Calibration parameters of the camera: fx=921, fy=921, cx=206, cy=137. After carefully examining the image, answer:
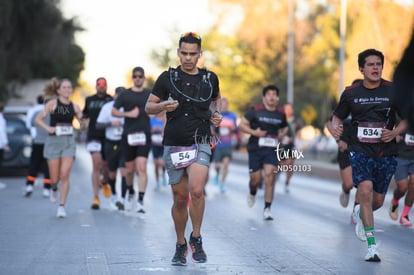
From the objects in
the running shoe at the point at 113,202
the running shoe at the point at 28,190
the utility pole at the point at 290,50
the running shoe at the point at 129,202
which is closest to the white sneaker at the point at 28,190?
the running shoe at the point at 28,190

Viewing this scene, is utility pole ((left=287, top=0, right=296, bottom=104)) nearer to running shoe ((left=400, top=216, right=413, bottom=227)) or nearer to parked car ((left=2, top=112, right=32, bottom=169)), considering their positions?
parked car ((left=2, top=112, right=32, bottom=169))

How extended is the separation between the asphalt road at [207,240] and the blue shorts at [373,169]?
2.54 ft

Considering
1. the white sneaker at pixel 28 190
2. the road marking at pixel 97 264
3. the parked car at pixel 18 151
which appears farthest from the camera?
the parked car at pixel 18 151

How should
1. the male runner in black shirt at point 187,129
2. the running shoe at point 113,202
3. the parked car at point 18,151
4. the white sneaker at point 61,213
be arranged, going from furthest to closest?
the parked car at point 18,151 < the running shoe at point 113,202 < the white sneaker at point 61,213 < the male runner in black shirt at point 187,129

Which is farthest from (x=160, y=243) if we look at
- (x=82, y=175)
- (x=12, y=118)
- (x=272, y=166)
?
(x=82, y=175)

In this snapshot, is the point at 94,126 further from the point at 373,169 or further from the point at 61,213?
the point at 373,169

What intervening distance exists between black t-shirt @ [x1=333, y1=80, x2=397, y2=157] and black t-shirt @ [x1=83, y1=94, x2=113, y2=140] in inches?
242

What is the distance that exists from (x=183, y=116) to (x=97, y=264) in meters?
1.60

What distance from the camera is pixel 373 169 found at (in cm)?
939

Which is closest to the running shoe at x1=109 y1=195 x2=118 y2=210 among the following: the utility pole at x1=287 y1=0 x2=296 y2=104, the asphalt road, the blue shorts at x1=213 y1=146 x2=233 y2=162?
the asphalt road

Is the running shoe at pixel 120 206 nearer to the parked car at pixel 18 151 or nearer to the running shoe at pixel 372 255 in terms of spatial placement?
the running shoe at pixel 372 255

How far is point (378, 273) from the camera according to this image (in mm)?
8305

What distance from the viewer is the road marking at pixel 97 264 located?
8164mm

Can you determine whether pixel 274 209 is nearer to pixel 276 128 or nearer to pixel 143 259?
pixel 276 128
